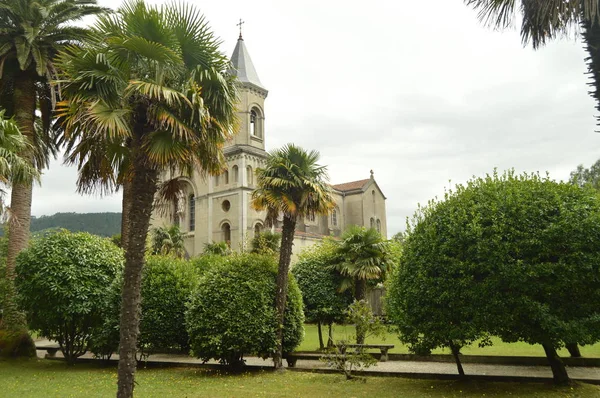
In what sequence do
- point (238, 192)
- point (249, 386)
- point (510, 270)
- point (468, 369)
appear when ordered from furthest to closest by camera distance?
point (238, 192) → point (468, 369) → point (249, 386) → point (510, 270)

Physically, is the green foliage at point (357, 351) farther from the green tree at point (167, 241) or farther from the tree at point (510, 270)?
the green tree at point (167, 241)

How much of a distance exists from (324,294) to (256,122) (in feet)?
89.1

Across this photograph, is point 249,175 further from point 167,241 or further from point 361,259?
point 361,259

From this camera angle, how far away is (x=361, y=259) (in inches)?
768

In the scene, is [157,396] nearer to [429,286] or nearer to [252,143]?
[429,286]

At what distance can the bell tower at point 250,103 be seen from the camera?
42.5 metres

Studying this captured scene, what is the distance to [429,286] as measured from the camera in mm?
10945

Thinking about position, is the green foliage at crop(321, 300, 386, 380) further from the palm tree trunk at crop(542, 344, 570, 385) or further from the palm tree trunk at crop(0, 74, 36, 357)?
the palm tree trunk at crop(0, 74, 36, 357)

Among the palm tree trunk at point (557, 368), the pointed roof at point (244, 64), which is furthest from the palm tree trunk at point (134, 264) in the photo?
the pointed roof at point (244, 64)

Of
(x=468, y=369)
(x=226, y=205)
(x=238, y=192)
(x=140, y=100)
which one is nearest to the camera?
(x=140, y=100)

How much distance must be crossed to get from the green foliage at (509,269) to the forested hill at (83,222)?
96443 mm

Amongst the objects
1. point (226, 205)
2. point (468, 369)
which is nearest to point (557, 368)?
point (468, 369)

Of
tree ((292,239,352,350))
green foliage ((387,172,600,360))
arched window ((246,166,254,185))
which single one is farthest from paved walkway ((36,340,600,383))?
arched window ((246,166,254,185))

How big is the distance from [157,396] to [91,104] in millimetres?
6711
